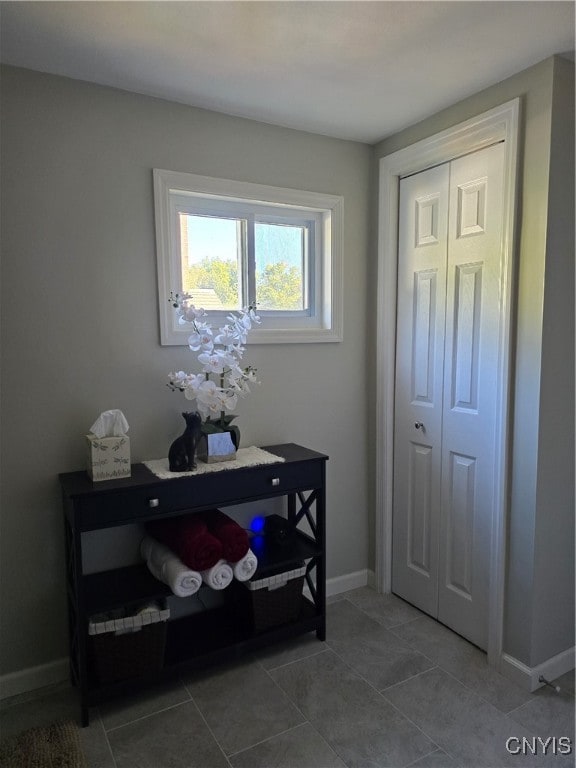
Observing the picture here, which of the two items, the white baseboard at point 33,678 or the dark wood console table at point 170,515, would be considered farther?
the white baseboard at point 33,678

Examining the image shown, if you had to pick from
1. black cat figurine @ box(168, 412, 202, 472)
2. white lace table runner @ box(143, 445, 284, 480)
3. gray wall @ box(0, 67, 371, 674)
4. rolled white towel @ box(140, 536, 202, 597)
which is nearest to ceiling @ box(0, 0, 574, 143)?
gray wall @ box(0, 67, 371, 674)

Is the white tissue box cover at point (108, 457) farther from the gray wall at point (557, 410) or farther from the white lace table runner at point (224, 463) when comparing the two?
the gray wall at point (557, 410)

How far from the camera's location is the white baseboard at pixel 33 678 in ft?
6.68

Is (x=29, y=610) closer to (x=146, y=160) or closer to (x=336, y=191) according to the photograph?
(x=146, y=160)

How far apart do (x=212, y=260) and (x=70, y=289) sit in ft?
2.22

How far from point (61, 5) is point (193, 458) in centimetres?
157

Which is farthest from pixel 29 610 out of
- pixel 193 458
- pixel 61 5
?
pixel 61 5

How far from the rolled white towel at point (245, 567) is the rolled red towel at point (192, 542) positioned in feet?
Answer: 0.29

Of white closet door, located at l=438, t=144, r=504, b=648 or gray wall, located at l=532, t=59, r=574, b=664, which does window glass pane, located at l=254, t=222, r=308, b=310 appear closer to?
white closet door, located at l=438, t=144, r=504, b=648

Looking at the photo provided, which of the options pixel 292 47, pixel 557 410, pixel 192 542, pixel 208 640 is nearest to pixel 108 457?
pixel 192 542

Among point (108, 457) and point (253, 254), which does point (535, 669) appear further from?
point (253, 254)

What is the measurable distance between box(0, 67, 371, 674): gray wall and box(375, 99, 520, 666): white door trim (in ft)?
2.20

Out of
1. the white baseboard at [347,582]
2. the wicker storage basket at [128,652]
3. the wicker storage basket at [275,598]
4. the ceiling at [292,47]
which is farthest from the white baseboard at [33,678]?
the ceiling at [292,47]

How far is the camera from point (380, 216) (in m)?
2.66
